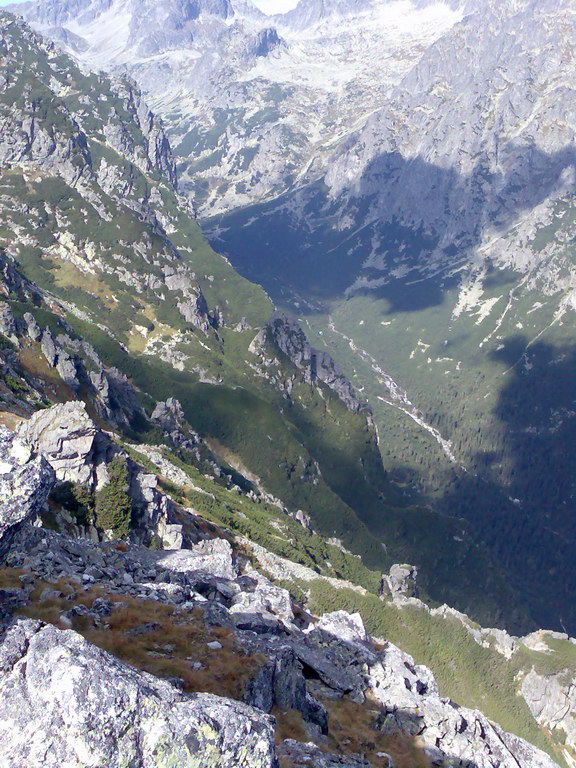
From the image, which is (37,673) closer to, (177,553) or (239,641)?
(239,641)

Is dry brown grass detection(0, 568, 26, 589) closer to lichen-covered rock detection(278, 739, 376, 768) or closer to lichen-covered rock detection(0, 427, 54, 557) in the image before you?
lichen-covered rock detection(0, 427, 54, 557)

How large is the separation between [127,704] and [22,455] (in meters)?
10.3

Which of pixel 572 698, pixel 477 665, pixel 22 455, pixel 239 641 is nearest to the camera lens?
pixel 22 455

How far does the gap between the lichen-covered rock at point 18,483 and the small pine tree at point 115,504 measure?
149 feet

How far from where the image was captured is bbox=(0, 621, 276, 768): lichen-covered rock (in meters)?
19.3

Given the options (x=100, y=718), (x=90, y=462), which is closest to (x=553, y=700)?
(x=90, y=462)

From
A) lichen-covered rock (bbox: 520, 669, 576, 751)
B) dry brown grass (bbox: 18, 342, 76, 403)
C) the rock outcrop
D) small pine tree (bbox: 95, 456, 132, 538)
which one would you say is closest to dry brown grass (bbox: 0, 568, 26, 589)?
the rock outcrop

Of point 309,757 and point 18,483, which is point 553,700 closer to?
point 309,757

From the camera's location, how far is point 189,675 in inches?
1220

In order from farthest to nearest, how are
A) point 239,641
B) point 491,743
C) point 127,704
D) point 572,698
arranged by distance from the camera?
point 572,698 < point 491,743 < point 239,641 < point 127,704

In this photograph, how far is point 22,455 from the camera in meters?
24.5

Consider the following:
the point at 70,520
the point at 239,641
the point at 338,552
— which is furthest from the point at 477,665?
the point at 239,641

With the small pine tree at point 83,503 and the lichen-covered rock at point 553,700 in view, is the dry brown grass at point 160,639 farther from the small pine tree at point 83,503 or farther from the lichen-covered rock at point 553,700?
the lichen-covered rock at point 553,700

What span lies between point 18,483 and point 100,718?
8.97 m
